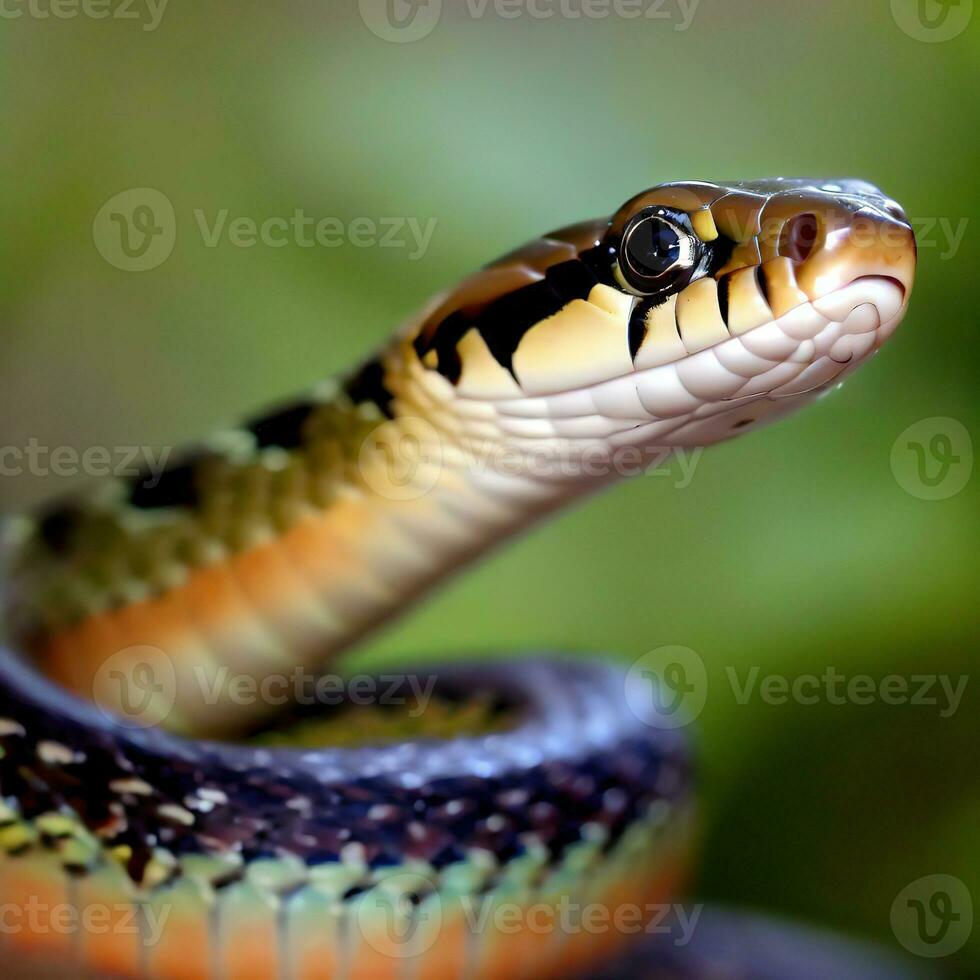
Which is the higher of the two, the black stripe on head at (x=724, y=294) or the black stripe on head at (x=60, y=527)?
the black stripe on head at (x=724, y=294)

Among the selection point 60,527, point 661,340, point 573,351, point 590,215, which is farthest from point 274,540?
point 590,215

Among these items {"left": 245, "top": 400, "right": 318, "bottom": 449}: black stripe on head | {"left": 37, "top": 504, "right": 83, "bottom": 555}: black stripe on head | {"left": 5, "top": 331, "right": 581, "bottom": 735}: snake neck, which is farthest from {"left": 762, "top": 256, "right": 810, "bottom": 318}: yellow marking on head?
{"left": 37, "top": 504, "right": 83, "bottom": 555}: black stripe on head

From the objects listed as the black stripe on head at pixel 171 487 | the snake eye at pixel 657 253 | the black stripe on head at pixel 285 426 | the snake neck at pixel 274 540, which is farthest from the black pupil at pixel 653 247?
the black stripe on head at pixel 171 487

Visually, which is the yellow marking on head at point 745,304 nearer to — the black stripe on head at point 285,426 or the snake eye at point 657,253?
the snake eye at point 657,253

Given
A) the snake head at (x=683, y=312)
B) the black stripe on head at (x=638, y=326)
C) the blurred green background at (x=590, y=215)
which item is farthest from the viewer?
the blurred green background at (x=590, y=215)

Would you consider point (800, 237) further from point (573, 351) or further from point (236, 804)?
point (236, 804)

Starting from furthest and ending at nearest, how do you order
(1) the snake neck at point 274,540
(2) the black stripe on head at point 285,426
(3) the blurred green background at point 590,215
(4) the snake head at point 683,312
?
(3) the blurred green background at point 590,215 < (2) the black stripe on head at point 285,426 < (1) the snake neck at point 274,540 < (4) the snake head at point 683,312

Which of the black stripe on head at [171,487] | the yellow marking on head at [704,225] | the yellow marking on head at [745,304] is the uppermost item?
the yellow marking on head at [704,225]

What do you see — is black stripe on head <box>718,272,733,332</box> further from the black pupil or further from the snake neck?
the snake neck
